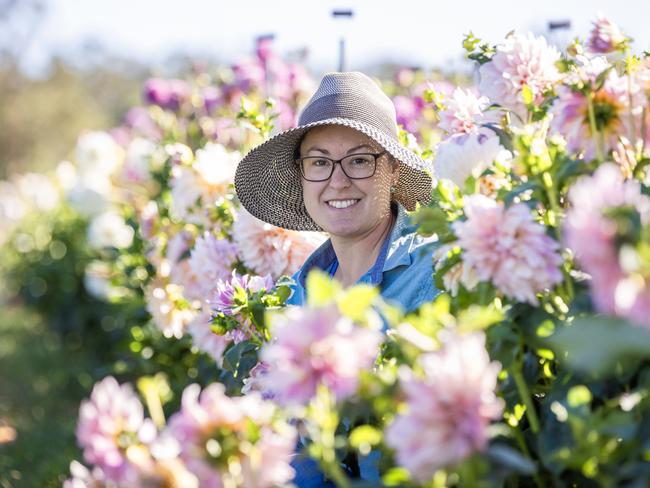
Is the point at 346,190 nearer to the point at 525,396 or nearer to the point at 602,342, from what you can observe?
the point at 525,396

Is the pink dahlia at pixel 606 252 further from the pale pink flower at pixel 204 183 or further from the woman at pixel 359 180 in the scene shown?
the pale pink flower at pixel 204 183

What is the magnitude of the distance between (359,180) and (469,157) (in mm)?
690

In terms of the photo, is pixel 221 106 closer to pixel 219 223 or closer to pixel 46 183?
pixel 219 223

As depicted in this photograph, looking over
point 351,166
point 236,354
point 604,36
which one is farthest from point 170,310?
point 604,36

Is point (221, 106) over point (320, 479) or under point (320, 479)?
over

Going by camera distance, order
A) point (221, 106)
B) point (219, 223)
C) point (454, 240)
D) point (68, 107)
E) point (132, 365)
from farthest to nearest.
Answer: point (68, 107)
point (221, 106)
point (132, 365)
point (219, 223)
point (454, 240)

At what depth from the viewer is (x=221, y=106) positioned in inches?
169

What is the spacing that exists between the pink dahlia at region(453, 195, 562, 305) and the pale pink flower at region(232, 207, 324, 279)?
139 centimetres

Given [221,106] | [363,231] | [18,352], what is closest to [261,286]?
[363,231]

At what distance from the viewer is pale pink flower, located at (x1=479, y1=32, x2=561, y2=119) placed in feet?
5.40

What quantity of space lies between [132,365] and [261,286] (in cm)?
180

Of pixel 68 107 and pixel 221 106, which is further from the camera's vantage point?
pixel 68 107

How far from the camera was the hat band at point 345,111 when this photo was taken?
228cm

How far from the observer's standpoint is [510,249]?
118cm
